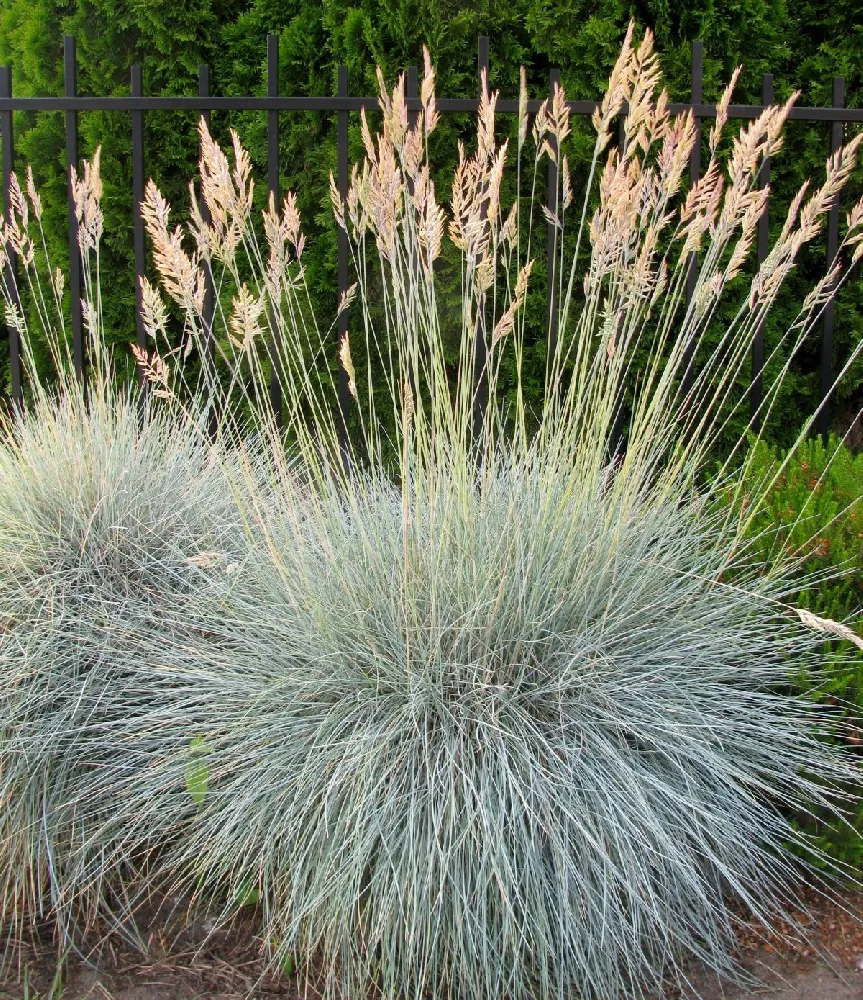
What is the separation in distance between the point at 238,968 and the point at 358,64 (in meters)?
3.91

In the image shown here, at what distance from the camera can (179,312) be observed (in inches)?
196

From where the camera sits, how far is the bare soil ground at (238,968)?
6.45 ft

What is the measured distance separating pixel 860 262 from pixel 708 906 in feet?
12.7

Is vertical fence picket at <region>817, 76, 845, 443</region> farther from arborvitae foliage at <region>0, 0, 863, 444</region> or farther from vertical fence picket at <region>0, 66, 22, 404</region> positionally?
vertical fence picket at <region>0, 66, 22, 404</region>

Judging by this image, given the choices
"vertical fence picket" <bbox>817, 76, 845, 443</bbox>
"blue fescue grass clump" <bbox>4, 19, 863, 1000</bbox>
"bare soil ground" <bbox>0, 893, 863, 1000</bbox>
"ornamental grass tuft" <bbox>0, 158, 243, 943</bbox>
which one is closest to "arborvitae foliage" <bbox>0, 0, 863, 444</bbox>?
"vertical fence picket" <bbox>817, 76, 845, 443</bbox>

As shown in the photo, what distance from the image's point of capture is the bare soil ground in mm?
1967

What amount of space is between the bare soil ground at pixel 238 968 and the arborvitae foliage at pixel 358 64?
3003 millimetres

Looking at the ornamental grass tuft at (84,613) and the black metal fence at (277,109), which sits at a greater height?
the black metal fence at (277,109)

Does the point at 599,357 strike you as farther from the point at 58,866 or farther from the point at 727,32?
the point at 727,32

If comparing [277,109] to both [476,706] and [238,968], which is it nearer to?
[476,706]

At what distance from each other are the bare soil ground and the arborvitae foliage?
9.85 feet

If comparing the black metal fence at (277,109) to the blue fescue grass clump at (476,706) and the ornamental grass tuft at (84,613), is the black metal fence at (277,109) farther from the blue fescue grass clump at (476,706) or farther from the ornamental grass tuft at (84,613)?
the blue fescue grass clump at (476,706)

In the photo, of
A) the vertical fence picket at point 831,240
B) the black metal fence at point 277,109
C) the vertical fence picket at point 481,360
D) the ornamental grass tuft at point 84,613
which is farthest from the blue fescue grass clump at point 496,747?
the vertical fence picket at point 831,240

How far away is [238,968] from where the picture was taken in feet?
6.80
